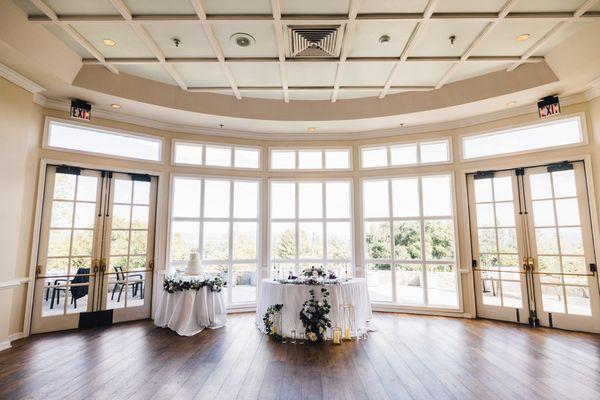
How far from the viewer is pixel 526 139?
5.24 m

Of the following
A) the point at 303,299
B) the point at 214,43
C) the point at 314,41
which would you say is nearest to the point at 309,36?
the point at 314,41

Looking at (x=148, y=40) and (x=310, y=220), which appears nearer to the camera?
(x=148, y=40)

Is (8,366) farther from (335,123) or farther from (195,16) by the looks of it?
(335,123)

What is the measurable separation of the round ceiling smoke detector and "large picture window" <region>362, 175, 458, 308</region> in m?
3.57

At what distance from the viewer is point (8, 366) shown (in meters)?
3.41

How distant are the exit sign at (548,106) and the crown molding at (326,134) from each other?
0.80 ft

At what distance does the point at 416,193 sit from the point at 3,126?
6504 mm

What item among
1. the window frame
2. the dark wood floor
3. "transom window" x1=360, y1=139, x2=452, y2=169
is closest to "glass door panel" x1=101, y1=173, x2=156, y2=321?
the dark wood floor

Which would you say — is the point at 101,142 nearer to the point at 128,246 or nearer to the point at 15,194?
the point at 15,194

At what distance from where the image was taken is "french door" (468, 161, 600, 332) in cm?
468

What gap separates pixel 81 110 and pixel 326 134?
4.29 metres

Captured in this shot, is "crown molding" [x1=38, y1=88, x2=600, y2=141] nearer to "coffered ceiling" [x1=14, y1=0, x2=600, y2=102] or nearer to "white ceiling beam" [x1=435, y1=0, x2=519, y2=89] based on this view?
"coffered ceiling" [x1=14, y1=0, x2=600, y2=102]

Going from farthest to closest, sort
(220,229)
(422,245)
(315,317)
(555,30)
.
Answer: (220,229), (422,245), (315,317), (555,30)

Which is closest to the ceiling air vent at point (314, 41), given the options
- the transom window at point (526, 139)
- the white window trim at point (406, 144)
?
the white window trim at point (406, 144)
